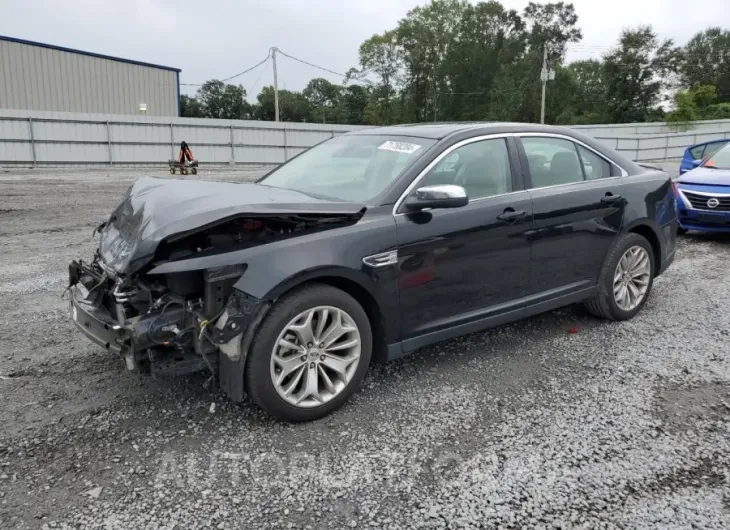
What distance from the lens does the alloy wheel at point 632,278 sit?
474cm

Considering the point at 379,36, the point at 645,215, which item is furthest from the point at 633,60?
the point at 645,215

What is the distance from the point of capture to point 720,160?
9094mm

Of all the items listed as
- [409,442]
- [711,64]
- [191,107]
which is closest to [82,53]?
[409,442]

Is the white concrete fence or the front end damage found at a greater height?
the white concrete fence

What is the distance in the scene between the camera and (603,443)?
299 centimetres

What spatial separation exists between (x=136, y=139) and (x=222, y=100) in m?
57.8

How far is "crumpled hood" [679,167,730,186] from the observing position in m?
8.11

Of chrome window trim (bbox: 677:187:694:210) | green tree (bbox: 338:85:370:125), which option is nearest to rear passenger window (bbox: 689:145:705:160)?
chrome window trim (bbox: 677:187:694:210)

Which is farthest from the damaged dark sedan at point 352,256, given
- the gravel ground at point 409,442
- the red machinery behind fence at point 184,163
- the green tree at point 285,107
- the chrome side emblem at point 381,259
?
the green tree at point 285,107

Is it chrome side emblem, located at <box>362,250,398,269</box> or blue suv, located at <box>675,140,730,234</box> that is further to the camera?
blue suv, located at <box>675,140,730,234</box>

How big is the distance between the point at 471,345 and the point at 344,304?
1535mm

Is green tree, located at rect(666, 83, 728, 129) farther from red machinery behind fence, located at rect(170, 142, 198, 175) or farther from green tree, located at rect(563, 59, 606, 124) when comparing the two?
red machinery behind fence, located at rect(170, 142, 198, 175)

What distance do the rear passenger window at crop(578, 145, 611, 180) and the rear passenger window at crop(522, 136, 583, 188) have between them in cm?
8

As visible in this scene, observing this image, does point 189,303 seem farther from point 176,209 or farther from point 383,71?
point 383,71
